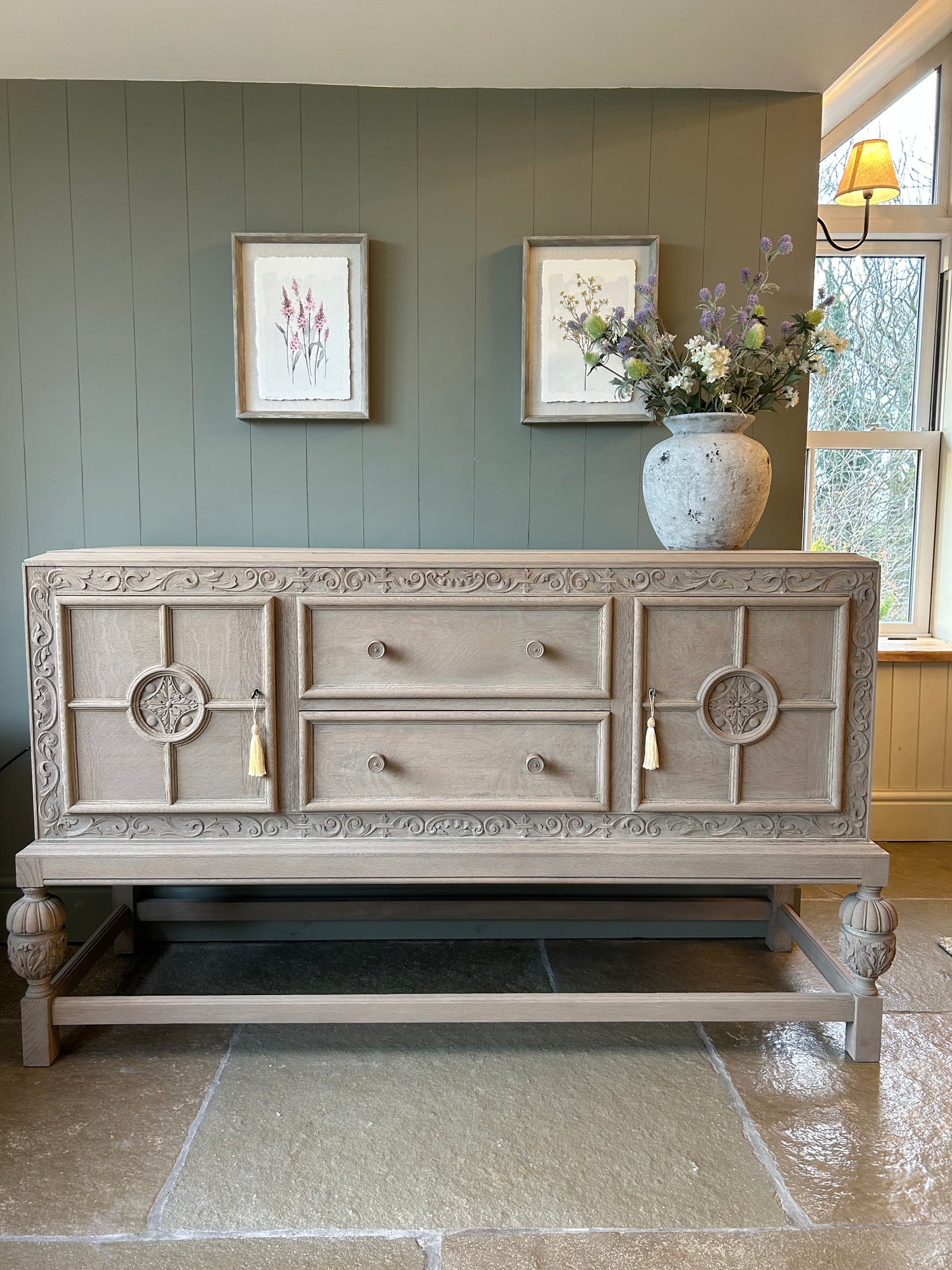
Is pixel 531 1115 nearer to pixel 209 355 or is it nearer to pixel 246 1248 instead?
pixel 246 1248

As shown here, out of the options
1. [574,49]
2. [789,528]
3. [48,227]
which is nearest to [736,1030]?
[789,528]

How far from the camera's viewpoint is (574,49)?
198 centimetres

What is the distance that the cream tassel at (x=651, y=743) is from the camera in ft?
5.45

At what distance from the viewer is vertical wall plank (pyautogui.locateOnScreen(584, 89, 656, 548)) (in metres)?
2.14

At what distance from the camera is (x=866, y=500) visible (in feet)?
10.2

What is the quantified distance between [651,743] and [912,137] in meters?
2.82

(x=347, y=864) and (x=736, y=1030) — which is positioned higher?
(x=347, y=864)

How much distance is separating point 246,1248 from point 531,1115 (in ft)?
1.84

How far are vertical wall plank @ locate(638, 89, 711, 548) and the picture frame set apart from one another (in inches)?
2.5

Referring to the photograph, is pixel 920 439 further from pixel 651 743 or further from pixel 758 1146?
pixel 758 1146

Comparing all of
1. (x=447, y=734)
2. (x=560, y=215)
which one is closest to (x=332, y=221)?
(x=560, y=215)

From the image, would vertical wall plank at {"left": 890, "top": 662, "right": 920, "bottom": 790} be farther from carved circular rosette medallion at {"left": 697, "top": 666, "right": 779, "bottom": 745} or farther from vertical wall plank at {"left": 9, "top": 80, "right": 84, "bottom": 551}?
vertical wall plank at {"left": 9, "top": 80, "right": 84, "bottom": 551}

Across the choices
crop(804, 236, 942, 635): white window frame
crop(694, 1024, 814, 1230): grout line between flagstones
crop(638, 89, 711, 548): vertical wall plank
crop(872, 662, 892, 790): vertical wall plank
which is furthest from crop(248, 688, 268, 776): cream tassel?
crop(872, 662, 892, 790): vertical wall plank

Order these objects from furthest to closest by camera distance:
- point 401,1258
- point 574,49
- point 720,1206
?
point 574,49 < point 720,1206 < point 401,1258
